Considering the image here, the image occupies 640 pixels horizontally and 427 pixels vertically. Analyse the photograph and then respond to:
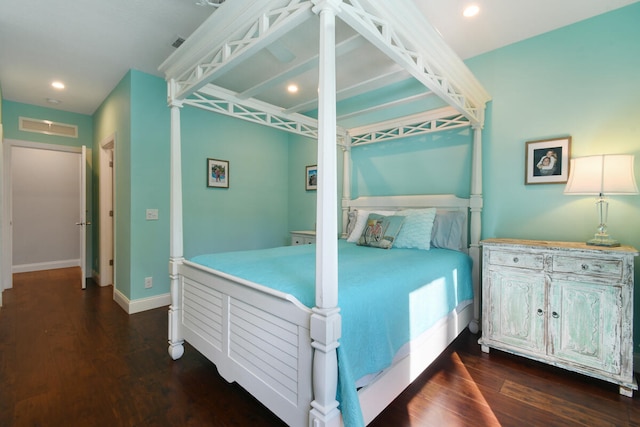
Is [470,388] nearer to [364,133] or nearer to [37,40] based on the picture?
[364,133]

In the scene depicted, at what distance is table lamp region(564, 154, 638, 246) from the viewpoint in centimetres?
188

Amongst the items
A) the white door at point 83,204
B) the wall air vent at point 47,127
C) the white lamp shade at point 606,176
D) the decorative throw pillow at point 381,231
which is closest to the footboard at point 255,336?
the decorative throw pillow at point 381,231

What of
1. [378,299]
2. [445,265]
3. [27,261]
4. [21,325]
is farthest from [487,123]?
[27,261]

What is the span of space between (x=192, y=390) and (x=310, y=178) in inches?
124

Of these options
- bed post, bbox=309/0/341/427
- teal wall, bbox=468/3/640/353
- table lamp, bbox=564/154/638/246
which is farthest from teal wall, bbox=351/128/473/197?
bed post, bbox=309/0/341/427

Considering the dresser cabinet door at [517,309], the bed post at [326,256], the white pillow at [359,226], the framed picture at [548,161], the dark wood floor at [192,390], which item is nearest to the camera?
the bed post at [326,256]

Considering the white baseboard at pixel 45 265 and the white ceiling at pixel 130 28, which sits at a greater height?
the white ceiling at pixel 130 28

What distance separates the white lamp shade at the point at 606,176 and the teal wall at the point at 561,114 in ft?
1.03

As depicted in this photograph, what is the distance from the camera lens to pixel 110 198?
4172 millimetres

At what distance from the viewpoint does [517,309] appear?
2172 mm

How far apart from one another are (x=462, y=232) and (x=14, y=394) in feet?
11.5

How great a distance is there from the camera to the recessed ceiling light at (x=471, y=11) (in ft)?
6.88

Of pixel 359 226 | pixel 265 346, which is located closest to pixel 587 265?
pixel 359 226

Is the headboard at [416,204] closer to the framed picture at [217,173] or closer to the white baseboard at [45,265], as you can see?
the framed picture at [217,173]
